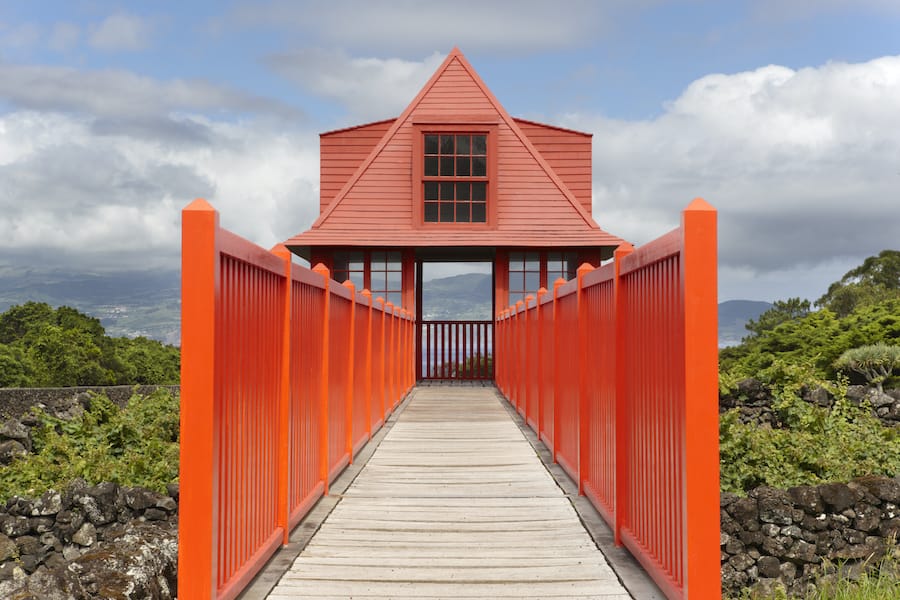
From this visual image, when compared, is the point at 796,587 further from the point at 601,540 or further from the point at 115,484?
the point at 115,484

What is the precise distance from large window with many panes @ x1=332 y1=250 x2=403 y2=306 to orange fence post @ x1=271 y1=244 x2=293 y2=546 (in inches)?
512

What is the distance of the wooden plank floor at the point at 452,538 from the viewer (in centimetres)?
396

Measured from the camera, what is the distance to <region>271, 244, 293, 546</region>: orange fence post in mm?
4504

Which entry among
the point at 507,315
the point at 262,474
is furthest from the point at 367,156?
the point at 262,474

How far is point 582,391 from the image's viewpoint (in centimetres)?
589

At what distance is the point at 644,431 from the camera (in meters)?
4.05

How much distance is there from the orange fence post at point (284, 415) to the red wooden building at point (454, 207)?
12.7m

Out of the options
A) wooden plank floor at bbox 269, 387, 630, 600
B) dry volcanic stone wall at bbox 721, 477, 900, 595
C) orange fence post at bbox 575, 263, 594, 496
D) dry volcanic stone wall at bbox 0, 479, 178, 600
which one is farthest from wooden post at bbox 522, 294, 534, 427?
dry volcanic stone wall at bbox 0, 479, 178, 600

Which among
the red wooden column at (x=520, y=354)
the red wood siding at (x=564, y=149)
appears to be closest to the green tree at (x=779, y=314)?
the red wood siding at (x=564, y=149)

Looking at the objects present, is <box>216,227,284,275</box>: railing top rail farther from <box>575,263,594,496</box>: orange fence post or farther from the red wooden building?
the red wooden building

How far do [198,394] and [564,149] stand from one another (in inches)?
697

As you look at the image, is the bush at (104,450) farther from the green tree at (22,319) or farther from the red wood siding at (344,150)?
the green tree at (22,319)

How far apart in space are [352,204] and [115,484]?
1176 cm

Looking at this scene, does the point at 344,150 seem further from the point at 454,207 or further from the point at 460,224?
the point at 460,224
